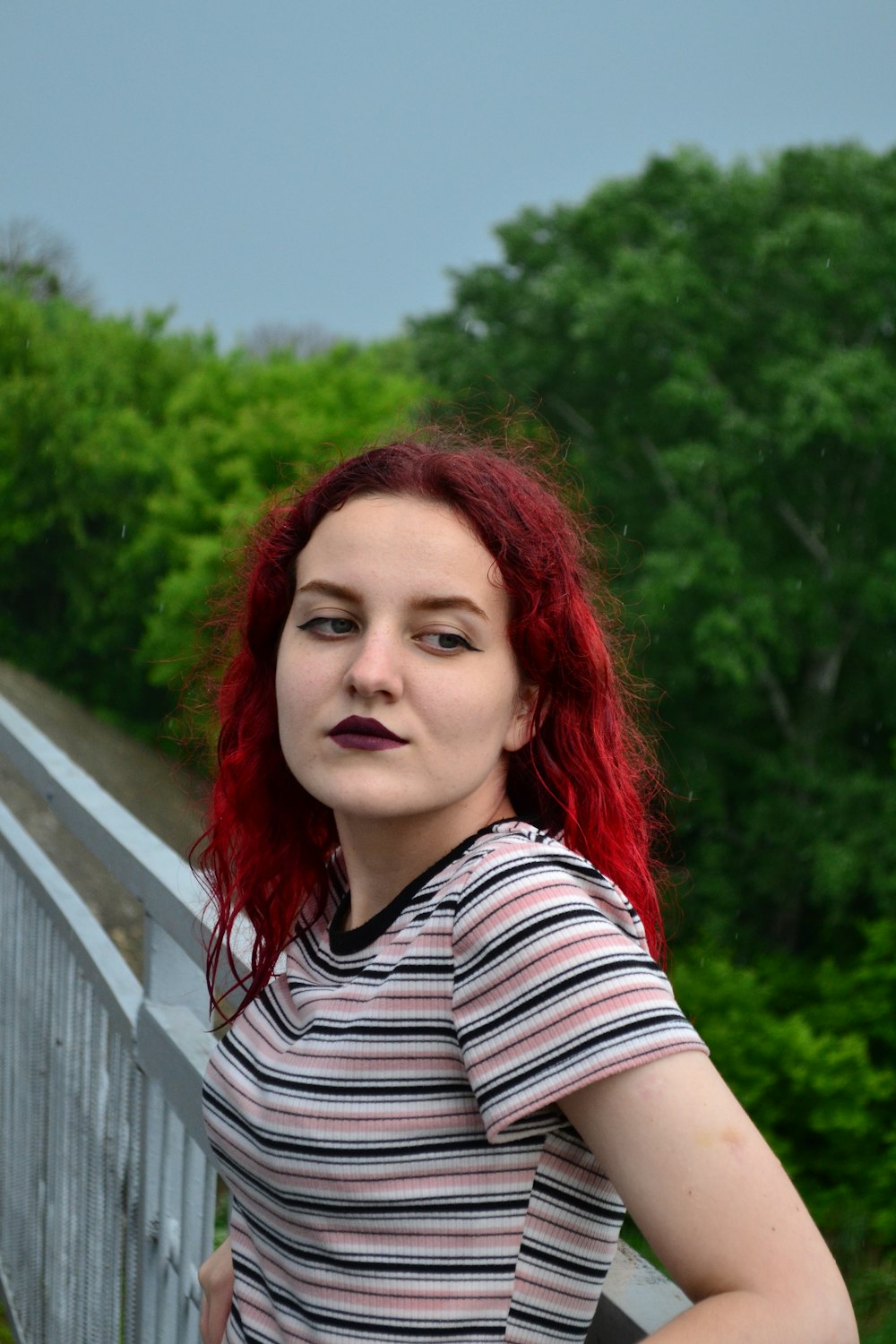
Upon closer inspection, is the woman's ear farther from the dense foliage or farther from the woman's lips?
the dense foliage

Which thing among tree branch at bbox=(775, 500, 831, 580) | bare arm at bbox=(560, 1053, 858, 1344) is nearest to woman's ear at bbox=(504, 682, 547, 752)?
bare arm at bbox=(560, 1053, 858, 1344)

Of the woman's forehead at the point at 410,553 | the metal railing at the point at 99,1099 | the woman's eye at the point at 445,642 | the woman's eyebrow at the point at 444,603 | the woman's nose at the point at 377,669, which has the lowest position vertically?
the metal railing at the point at 99,1099

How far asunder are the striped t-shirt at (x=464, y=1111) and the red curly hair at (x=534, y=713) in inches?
5.9

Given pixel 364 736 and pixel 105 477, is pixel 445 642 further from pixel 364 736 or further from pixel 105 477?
pixel 105 477

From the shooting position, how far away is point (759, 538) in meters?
21.7

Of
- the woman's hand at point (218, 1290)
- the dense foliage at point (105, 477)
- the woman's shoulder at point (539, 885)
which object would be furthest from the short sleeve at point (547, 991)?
the dense foliage at point (105, 477)

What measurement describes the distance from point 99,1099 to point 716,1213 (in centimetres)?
132

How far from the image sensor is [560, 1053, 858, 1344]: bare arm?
80 cm

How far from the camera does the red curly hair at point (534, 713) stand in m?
1.19

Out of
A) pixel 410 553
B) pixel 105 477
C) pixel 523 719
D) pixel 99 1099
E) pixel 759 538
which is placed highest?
pixel 105 477

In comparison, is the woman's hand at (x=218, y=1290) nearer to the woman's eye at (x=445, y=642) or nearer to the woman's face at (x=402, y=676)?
the woman's face at (x=402, y=676)

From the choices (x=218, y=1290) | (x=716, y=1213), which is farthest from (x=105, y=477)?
(x=716, y=1213)

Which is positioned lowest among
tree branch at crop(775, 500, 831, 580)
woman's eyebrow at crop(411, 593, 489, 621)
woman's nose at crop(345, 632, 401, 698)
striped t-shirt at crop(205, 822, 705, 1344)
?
striped t-shirt at crop(205, 822, 705, 1344)

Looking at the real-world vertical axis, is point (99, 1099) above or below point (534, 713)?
below
